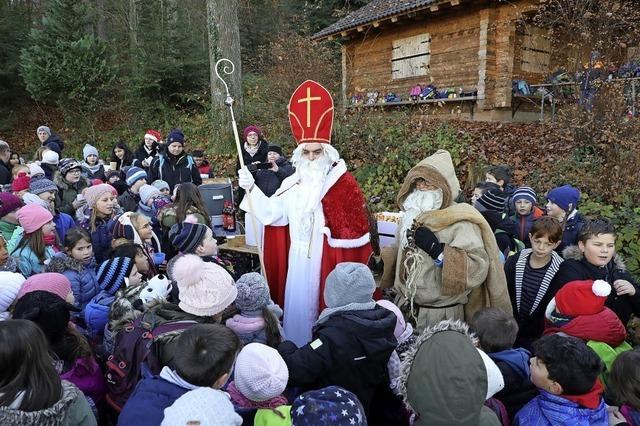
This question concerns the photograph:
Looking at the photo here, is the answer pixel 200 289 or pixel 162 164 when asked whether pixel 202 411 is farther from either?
pixel 162 164

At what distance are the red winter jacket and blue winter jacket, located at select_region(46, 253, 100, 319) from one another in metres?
3.24

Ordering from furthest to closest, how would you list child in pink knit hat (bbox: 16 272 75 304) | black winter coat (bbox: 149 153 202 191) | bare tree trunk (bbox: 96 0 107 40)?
bare tree trunk (bbox: 96 0 107 40) < black winter coat (bbox: 149 153 202 191) < child in pink knit hat (bbox: 16 272 75 304)

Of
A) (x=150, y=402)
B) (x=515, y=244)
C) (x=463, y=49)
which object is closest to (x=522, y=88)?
(x=463, y=49)

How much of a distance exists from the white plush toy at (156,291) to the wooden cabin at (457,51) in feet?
28.6

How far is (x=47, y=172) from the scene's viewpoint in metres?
6.92

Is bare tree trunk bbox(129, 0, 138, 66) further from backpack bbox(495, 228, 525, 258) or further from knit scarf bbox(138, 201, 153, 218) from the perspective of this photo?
backpack bbox(495, 228, 525, 258)

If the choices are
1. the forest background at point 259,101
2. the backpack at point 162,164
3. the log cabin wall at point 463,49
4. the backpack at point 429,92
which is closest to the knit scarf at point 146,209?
the backpack at point 162,164

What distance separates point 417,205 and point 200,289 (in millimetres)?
1749

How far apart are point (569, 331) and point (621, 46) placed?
7.26 meters

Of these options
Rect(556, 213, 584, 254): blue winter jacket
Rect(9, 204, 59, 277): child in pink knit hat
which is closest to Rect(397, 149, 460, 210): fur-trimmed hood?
Rect(556, 213, 584, 254): blue winter jacket

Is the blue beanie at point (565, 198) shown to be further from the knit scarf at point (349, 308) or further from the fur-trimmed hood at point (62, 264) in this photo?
the fur-trimmed hood at point (62, 264)

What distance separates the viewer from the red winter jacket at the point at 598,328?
2.69 metres

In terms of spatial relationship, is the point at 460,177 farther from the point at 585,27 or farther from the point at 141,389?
the point at 141,389

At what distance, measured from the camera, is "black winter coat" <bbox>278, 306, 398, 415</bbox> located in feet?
8.13
